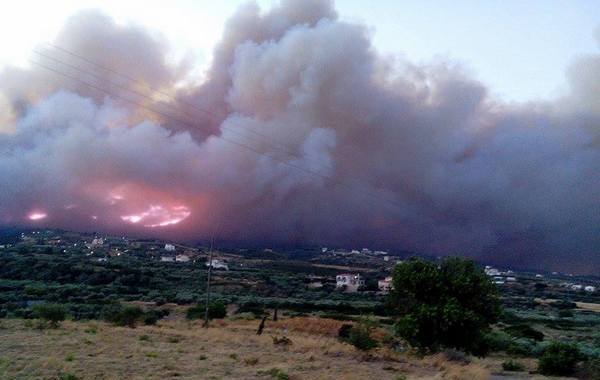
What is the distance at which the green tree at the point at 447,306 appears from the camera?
80.1ft

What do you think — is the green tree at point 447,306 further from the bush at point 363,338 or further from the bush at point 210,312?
the bush at point 210,312

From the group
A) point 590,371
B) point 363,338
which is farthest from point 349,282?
point 590,371

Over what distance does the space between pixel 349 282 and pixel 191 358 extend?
67.1m

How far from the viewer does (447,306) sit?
79.3 feet

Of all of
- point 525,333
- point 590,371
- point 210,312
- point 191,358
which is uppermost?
point 590,371

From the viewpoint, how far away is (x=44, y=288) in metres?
51.8

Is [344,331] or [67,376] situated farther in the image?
[344,331]

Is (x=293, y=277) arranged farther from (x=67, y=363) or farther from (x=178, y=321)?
(x=67, y=363)

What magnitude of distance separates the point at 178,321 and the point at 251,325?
615 centimetres

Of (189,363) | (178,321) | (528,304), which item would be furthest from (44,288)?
(528,304)

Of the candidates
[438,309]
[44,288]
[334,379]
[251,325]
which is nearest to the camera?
[334,379]

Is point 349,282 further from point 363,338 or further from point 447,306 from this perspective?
point 447,306

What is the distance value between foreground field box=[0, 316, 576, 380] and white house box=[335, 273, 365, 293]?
4890 cm

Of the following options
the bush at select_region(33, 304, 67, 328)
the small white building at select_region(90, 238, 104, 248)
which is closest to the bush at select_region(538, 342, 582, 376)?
the bush at select_region(33, 304, 67, 328)
